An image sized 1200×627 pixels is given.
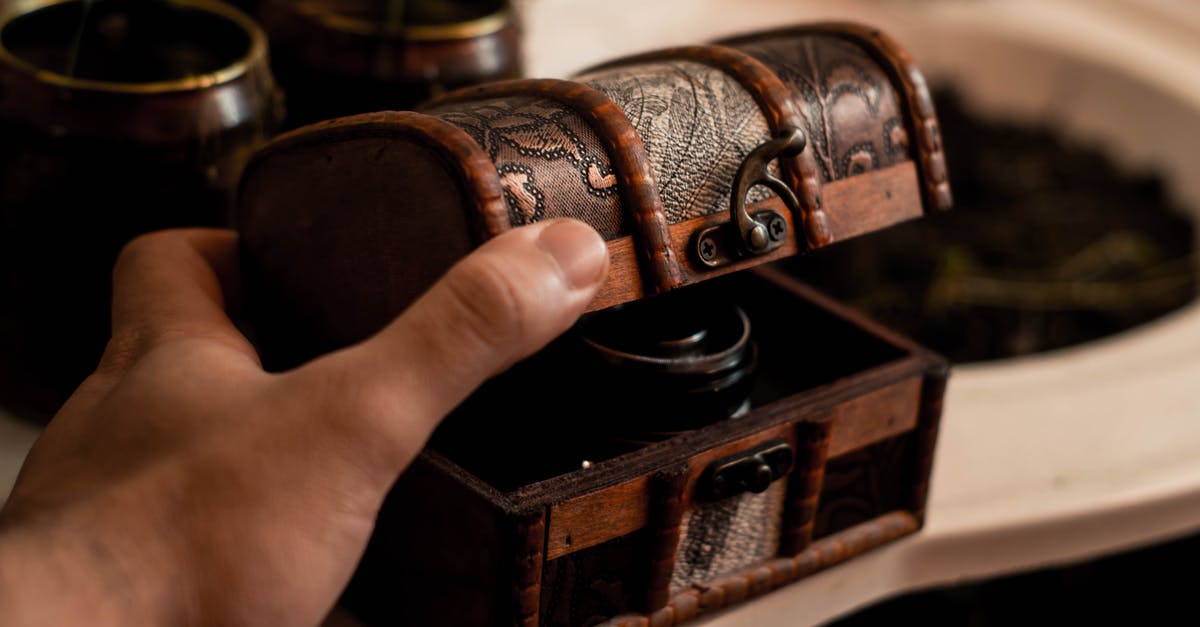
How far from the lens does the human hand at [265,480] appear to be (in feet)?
2.42

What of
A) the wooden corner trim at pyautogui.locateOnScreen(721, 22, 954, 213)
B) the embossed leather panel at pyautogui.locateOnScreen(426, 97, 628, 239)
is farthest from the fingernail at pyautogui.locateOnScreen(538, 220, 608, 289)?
the wooden corner trim at pyautogui.locateOnScreen(721, 22, 954, 213)

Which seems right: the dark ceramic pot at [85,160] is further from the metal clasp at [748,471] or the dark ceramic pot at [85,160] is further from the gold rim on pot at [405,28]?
the metal clasp at [748,471]

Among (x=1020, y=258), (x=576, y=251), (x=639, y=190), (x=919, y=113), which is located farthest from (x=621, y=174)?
(x=1020, y=258)

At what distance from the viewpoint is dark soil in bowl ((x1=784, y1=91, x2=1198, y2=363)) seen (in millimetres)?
1942

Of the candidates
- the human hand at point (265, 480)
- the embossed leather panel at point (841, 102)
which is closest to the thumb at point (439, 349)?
the human hand at point (265, 480)

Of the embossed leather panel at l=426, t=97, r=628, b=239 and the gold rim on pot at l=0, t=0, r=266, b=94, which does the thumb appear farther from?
the gold rim on pot at l=0, t=0, r=266, b=94

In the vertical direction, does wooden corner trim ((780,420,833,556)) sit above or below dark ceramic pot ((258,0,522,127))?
below

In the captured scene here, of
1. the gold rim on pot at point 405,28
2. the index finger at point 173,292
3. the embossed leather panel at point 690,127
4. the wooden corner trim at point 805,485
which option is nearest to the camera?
the index finger at point 173,292

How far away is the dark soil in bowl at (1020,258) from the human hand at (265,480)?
1221mm

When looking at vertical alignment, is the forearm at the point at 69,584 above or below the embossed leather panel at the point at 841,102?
below

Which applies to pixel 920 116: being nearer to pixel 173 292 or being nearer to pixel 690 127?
pixel 690 127

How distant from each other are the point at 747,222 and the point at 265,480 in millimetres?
432

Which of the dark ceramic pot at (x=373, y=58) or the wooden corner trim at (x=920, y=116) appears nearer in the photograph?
the wooden corner trim at (x=920, y=116)

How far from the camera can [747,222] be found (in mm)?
1021
